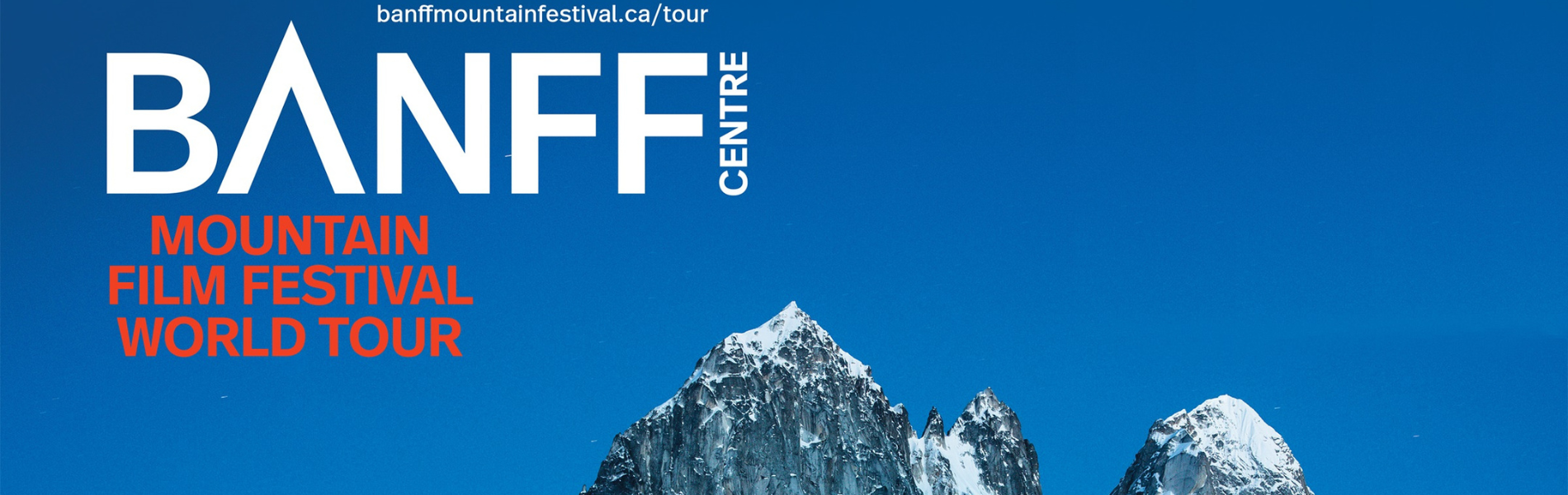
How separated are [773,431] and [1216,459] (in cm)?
3860

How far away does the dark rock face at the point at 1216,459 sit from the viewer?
19288 centimetres

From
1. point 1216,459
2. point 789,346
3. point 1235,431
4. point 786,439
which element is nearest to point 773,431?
point 786,439

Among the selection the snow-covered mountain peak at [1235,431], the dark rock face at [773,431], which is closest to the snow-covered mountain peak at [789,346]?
the dark rock face at [773,431]

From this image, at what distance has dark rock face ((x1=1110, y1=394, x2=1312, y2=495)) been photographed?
192875 millimetres

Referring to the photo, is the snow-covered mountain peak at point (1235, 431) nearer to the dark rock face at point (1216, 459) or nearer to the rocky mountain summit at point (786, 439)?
the dark rock face at point (1216, 459)

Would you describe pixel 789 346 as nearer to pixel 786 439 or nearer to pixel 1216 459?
pixel 786 439

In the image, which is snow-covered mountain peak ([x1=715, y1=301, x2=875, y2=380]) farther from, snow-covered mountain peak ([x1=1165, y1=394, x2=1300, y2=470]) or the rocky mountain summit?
snow-covered mountain peak ([x1=1165, y1=394, x2=1300, y2=470])

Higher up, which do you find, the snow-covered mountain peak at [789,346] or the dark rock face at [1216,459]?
the snow-covered mountain peak at [789,346]

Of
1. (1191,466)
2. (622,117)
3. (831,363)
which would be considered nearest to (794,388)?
(831,363)

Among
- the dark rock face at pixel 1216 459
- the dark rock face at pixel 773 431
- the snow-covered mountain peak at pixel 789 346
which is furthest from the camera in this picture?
the dark rock face at pixel 1216 459

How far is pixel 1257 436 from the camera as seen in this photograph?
198m

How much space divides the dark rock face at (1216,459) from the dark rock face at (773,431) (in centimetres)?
1850

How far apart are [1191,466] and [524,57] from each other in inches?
4244

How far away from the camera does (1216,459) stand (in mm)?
195000
